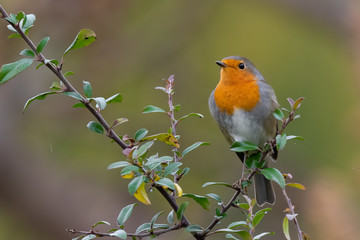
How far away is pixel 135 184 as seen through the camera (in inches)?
65.5

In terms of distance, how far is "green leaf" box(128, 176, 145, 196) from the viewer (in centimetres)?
165

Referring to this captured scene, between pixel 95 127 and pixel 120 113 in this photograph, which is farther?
pixel 120 113

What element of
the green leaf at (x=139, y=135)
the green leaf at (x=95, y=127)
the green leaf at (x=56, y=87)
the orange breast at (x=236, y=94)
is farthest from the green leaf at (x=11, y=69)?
the orange breast at (x=236, y=94)

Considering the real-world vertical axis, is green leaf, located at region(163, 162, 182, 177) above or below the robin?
above

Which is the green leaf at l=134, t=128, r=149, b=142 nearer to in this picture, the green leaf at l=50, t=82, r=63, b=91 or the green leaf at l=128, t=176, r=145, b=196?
the green leaf at l=128, t=176, r=145, b=196

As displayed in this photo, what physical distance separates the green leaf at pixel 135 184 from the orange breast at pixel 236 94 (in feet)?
5.34

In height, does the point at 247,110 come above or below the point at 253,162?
below

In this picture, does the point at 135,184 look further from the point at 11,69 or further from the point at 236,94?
the point at 236,94

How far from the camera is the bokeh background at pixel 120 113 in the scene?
5320 millimetres

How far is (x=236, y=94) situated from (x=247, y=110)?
11 cm

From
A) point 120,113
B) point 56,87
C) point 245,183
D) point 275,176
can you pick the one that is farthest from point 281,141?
point 120,113

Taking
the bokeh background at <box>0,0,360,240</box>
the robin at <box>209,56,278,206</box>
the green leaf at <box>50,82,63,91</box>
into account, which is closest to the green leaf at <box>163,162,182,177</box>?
the green leaf at <box>50,82,63,91</box>

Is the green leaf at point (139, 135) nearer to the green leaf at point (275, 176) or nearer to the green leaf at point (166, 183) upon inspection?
the green leaf at point (166, 183)

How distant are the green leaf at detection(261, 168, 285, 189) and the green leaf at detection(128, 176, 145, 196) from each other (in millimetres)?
436
